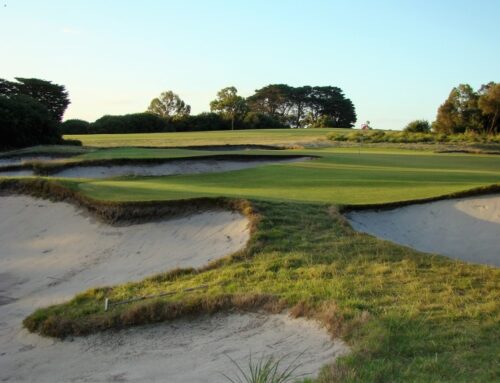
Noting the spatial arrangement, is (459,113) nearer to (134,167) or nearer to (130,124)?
(130,124)

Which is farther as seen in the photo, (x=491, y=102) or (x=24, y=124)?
(x=491, y=102)

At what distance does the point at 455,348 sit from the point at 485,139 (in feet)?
158

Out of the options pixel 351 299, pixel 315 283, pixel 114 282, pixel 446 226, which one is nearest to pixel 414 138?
pixel 446 226

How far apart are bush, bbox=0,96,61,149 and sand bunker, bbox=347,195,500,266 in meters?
30.7

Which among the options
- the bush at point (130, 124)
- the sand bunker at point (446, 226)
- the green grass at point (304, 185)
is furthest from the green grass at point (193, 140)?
the sand bunker at point (446, 226)

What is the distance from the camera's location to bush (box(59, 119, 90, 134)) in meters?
79.7

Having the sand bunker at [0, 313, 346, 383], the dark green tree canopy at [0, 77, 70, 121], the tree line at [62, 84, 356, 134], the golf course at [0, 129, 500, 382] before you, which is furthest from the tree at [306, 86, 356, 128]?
the sand bunker at [0, 313, 346, 383]

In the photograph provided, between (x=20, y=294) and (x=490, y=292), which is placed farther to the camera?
(x=20, y=294)

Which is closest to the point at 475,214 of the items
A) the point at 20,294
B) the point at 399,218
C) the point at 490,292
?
the point at 399,218

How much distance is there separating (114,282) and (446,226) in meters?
7.98

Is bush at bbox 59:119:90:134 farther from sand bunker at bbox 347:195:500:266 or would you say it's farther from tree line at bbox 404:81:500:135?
sand bunker at bbox 347:195:500:266

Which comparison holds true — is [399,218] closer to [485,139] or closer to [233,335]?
[233,335]

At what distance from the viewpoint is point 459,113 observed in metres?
68.2

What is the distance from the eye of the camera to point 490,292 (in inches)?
324
